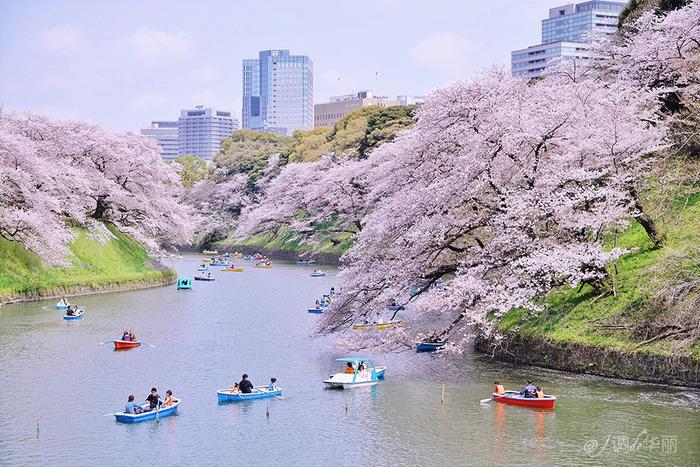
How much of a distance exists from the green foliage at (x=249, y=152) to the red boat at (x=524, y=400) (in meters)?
90.4

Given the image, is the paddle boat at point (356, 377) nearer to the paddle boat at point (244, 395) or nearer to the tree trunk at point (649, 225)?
the paddle boat at point (244, 395)

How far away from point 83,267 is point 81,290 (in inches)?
110

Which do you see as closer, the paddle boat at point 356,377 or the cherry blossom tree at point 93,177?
the paddle boat at point 356,377

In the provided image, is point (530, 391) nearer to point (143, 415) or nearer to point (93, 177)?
point (143, 415)

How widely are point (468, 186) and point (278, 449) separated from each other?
41.7 feet

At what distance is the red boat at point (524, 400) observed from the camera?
85.7 feet

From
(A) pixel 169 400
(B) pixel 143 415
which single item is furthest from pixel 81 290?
(B) pixel 143 415

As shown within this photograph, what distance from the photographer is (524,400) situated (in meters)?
26.5

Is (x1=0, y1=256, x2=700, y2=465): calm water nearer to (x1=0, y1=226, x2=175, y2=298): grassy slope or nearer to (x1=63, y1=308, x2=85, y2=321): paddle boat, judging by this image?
(x1=63, y1=308, x2=85, y2=321): paddle boat

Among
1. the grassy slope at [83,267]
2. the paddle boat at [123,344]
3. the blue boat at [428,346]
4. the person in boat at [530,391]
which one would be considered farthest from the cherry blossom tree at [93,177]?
the person in boat at [530,391]

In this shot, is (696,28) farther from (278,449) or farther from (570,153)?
(278,449)

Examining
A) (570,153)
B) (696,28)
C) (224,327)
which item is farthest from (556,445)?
(224,327)

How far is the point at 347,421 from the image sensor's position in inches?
1028

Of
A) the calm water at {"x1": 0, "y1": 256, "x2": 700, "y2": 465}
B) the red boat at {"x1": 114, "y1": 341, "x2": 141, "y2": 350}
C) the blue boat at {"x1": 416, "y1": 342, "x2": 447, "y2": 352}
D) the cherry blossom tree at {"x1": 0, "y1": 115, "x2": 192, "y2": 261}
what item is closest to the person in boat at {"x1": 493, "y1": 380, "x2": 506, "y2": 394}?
the calm water at {"x1": 0, "y1": 256, "x2": 700, "y2": 465}
